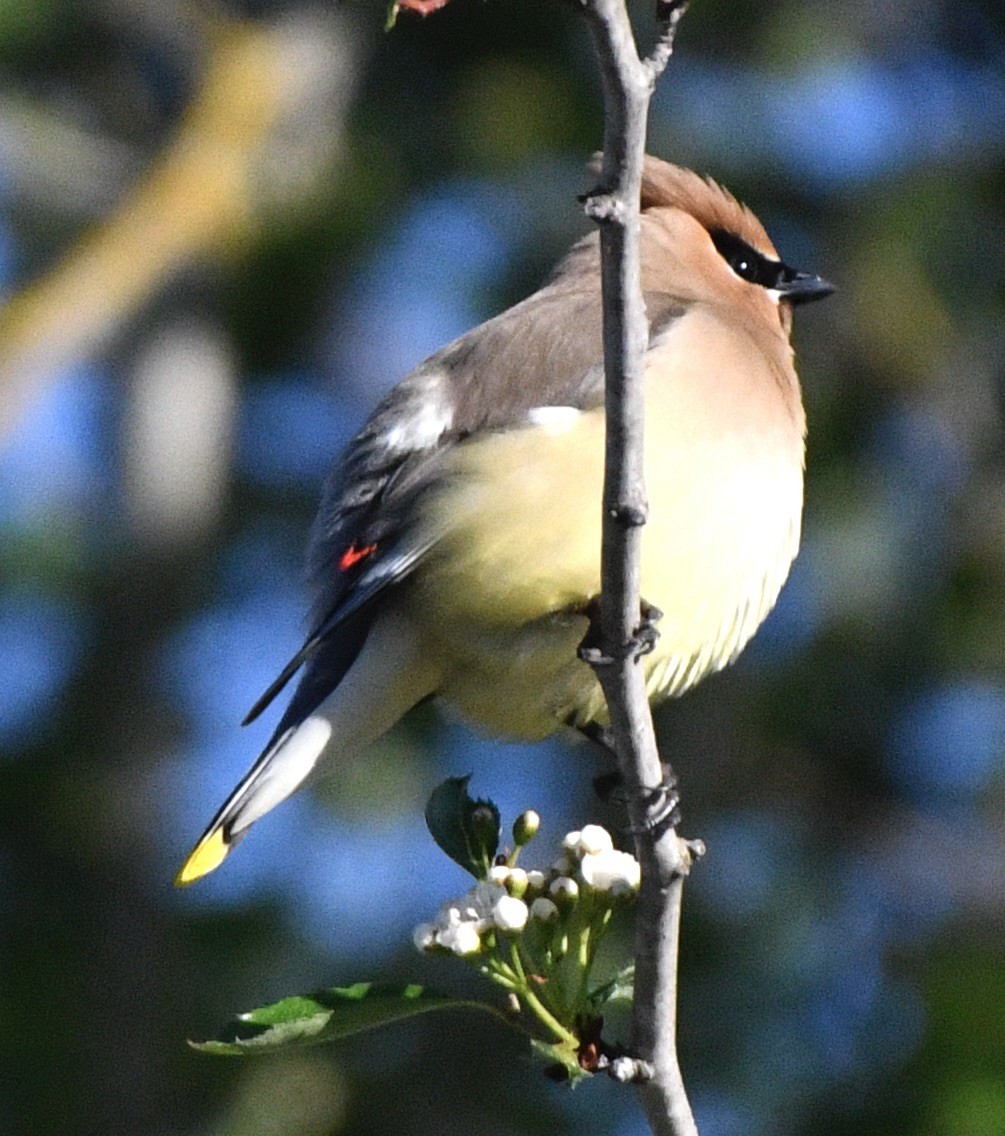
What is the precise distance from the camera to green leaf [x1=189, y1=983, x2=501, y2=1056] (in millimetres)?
2846

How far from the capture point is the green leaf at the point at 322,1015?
2846mm

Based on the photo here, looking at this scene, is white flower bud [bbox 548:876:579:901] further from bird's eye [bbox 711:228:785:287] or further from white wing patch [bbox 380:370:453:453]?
bird's eye [bbox 711:228:785:287]

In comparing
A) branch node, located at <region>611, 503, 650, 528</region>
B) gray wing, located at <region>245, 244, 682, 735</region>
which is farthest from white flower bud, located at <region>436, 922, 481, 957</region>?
gray wing, located at <region>245, 244, 682, 735</region>

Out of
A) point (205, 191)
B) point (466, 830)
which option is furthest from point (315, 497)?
point (466, 830)

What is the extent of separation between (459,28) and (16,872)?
3230mm

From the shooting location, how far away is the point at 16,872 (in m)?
7.85

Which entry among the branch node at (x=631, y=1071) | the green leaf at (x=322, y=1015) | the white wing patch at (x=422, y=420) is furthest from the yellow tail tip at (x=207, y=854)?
the branch node at (x=631, y=1071)

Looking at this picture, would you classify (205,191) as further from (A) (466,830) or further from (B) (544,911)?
(B) (544,911)

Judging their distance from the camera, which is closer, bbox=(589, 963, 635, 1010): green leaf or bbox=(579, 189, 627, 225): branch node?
bbox=(579, 189, 627, 225): branch node

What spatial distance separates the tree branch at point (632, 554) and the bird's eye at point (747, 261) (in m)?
1.88

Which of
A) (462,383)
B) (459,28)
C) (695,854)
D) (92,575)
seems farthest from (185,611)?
(695,854)

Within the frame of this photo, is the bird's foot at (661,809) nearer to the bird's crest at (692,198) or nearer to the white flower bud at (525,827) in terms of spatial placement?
the white flower bud at (525,827)

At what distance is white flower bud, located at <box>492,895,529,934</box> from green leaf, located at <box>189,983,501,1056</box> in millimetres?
97

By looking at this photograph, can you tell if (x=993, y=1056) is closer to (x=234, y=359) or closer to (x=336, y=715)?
(x=336, y=715)
